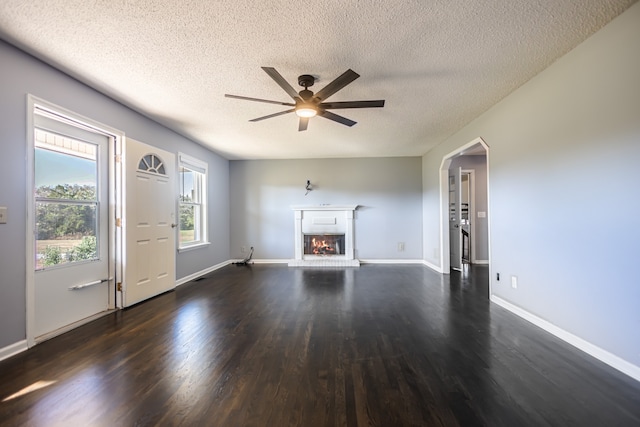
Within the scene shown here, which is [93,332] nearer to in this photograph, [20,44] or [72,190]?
[72,190]

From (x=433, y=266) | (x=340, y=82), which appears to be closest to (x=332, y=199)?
(x=433, y=266)

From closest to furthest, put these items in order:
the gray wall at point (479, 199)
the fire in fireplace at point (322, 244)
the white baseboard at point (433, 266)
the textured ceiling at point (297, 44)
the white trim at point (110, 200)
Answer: the textured ceiling at point (297, 44)
the white trim at point (110, 200)
the white baseboard at point (433, 266)
the gray wall at point (479, 199)
the fire in fireplace at point (322, 244)

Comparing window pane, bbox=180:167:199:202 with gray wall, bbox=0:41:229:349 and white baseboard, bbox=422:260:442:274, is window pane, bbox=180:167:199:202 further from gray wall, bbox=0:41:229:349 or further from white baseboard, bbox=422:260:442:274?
white baseboard, bbox=422:260:442:274

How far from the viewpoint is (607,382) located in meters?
1.70

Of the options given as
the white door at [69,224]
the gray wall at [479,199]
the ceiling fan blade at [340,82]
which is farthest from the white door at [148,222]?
the gray wall at [479,199]

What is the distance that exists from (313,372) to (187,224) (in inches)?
154

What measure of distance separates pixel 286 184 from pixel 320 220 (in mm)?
1185

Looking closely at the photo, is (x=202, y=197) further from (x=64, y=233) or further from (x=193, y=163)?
(x=64, y=233)

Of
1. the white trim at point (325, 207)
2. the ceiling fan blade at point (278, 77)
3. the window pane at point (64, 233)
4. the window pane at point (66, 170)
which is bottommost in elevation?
the window pane at point (64, 233)

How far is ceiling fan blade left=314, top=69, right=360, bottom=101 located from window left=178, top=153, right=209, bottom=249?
3.09 m

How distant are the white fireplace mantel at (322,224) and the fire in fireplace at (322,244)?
0.10m

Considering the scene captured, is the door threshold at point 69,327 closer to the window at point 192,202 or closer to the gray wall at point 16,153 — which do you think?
the gray wall at point 16,153

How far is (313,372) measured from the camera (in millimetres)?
1849

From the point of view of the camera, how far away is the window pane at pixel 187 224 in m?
4.60
